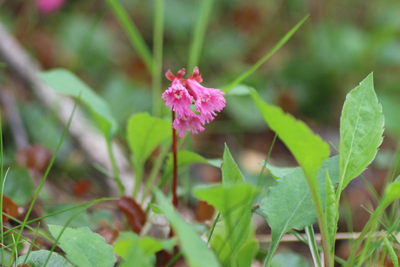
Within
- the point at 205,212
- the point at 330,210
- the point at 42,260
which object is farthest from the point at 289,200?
the point at 42,260

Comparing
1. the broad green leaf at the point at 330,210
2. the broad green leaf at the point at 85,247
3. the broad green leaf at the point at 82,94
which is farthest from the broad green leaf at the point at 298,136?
the broad green leaf at the point at 82,94

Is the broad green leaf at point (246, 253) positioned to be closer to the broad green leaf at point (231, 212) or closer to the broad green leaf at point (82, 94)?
the broad green leaf at point (231, 212)

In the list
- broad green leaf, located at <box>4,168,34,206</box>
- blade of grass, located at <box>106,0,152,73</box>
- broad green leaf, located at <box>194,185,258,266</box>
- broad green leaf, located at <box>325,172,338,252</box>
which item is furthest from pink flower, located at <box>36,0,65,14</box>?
broad green leaf, located at <box>325,172,338,252</box>

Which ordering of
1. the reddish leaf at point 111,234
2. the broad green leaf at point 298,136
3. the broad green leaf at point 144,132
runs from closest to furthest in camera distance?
the broad green leaf at point 298,136
the reddish leaf at point 111,234
the broad green leaf at point 144,132

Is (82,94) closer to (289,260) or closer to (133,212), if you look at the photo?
(133,212)

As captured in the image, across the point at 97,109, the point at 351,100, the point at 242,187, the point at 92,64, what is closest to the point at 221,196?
the point at 242,187

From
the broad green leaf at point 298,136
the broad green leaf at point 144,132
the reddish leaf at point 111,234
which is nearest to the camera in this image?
the broad green leaf at point 298,136

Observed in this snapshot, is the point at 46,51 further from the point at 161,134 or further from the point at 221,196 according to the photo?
the point at 221,196
